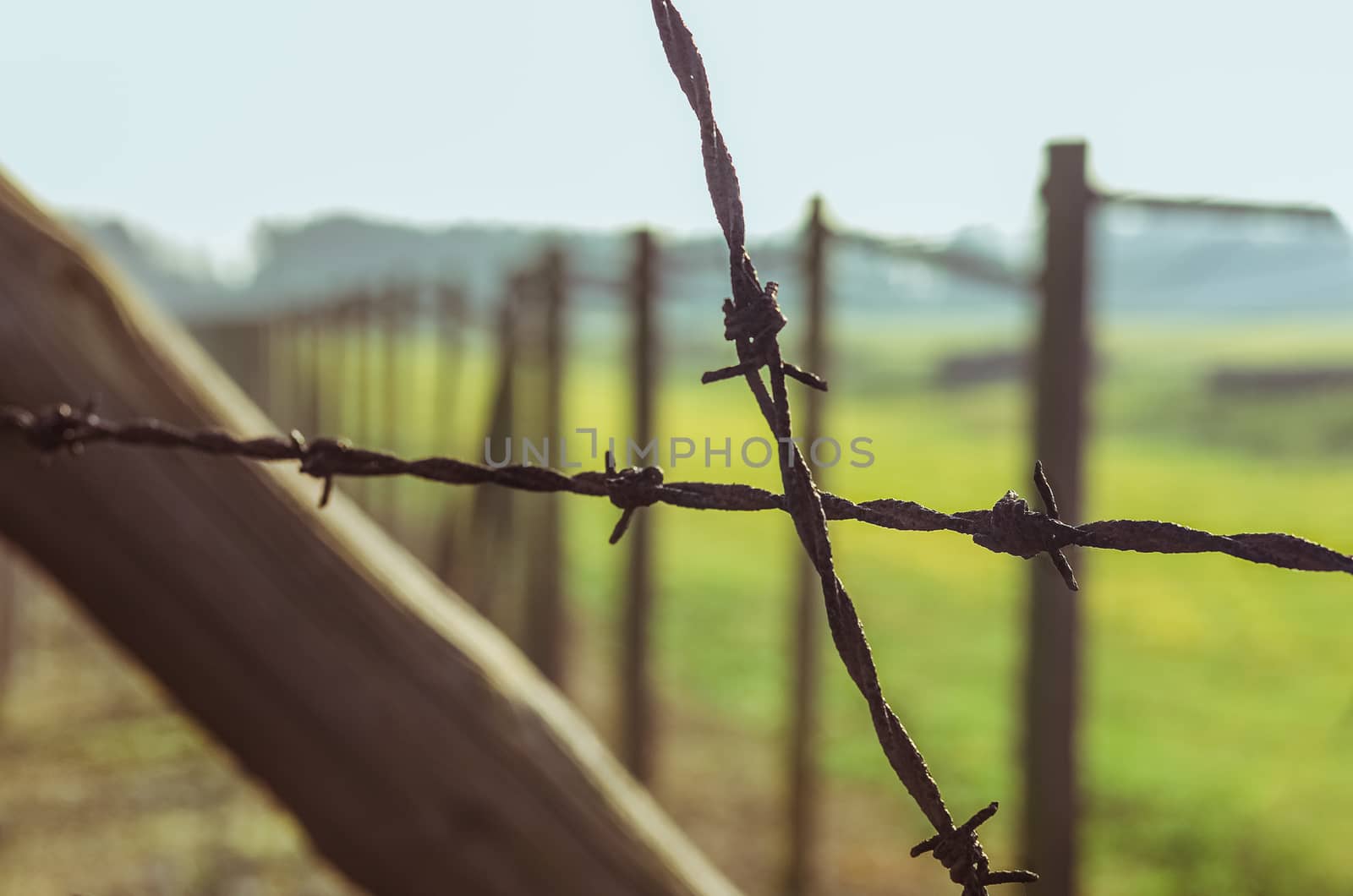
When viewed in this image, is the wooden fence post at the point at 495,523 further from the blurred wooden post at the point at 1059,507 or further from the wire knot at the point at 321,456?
the wire knot at the point at 321,456

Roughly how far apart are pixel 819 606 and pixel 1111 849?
3.06m

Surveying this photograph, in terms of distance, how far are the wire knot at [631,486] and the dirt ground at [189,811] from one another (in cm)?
262

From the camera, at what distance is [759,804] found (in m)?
4.88

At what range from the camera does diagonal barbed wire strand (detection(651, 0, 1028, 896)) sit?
611mm

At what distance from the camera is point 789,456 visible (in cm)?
64

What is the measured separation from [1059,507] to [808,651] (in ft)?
4.17

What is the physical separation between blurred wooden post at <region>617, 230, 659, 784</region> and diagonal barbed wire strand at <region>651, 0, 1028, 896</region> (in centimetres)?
253

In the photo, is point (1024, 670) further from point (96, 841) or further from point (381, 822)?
point (96, 841)

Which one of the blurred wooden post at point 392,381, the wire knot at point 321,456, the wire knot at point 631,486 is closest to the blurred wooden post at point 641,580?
the wire knot at point 321,456

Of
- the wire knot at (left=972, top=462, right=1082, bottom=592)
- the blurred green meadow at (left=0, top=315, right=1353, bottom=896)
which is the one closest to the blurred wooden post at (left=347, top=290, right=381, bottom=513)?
the blurred green meadow at (left=0, top=315, right=1353, bottom=896)

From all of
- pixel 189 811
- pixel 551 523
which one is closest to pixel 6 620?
pixel 189 811

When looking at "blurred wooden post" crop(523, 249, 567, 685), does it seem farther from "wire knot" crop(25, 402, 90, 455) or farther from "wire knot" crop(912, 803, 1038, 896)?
"wire knot" crop(912, 803, 1038, 896)

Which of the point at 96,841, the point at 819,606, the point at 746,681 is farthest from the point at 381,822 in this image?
the point at 746,681

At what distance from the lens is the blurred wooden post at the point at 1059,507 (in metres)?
1.83
